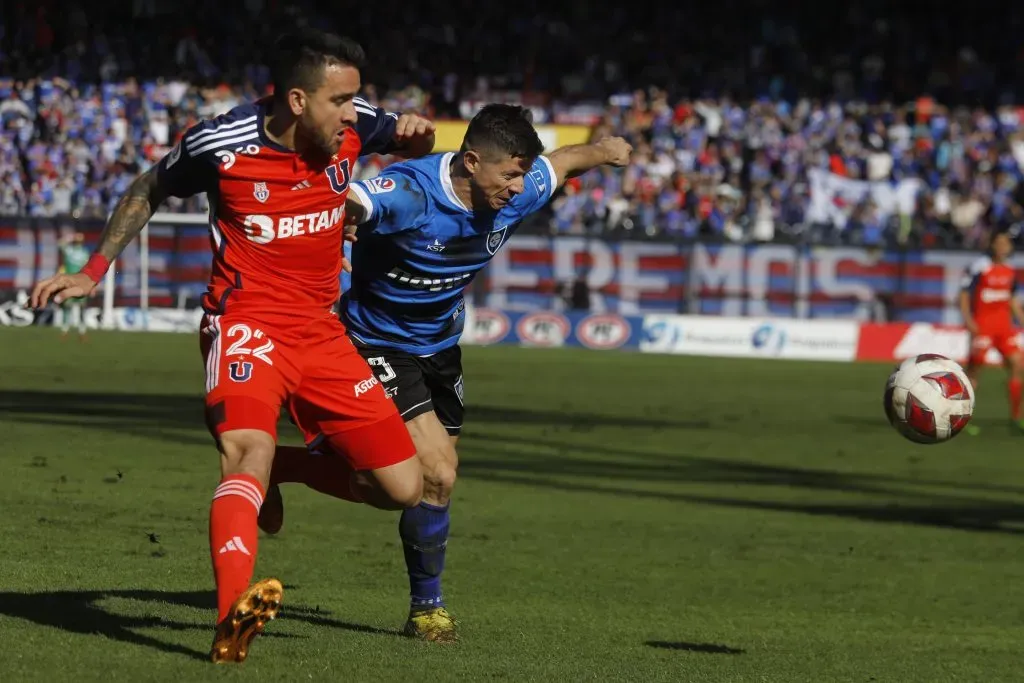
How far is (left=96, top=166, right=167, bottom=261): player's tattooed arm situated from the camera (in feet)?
19.7

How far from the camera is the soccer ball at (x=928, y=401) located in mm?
8727

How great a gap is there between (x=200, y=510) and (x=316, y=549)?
147cm

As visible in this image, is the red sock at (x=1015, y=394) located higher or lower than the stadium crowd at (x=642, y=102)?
lower

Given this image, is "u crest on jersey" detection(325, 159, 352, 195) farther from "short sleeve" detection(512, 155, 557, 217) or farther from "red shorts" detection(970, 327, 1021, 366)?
"red shorts" detection(970, 327, 1021, 366)

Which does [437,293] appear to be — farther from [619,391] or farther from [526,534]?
[619,391]

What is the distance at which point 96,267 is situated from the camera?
5.91 meters

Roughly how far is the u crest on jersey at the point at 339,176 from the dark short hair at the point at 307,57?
0.38m

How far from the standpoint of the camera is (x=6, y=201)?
34344mm

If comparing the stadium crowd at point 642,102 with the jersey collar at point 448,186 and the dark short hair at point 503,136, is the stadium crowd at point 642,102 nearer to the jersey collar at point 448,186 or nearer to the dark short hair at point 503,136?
the jersey collar at point 448,186

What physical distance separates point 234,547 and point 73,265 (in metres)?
25.4

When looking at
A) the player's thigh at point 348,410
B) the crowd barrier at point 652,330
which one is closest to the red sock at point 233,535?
the player's thigh at point 348,410

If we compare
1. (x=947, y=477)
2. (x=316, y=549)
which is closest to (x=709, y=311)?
(x=947, y=477)

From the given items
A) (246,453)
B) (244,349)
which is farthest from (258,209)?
(246,453)

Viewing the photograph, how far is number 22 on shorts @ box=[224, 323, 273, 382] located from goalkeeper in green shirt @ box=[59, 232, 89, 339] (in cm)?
2343
